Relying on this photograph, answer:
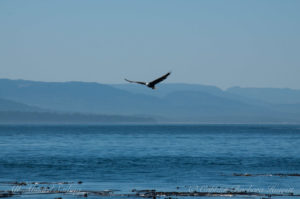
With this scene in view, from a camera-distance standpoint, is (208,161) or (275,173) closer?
(275,173)

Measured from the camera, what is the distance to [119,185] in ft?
183

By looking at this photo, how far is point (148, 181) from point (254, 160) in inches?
1251

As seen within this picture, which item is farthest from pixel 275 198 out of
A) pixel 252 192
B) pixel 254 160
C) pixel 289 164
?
pixel 254 160

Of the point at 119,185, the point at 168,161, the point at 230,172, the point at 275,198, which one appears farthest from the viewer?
the point at 168,161

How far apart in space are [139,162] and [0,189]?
1325 inches

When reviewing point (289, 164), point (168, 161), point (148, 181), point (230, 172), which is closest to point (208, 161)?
point (168, 161)

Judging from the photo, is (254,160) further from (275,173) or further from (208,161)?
(275,173)

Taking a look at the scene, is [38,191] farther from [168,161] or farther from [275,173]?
[168,161]

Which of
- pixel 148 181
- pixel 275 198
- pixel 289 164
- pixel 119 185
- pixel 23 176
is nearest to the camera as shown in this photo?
pixel 275 198

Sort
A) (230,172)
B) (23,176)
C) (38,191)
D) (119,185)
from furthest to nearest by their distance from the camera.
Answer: (230,172) → (23,176) → (119,185) → (38,191)

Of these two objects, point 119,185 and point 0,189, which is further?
point 119,185

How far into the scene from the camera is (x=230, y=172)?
2687 inches

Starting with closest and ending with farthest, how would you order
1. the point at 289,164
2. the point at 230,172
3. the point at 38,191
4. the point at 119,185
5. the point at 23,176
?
the point at 38,191 < the point at 119,185 < the point at 23,176 < the point at 230,172 < the point at 289,164

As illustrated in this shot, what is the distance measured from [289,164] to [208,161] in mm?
10573
